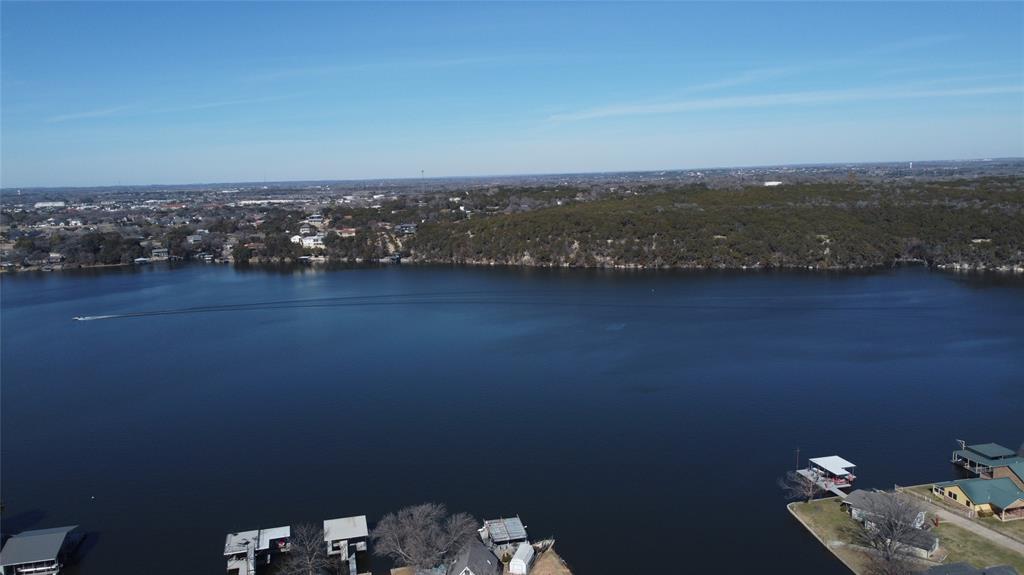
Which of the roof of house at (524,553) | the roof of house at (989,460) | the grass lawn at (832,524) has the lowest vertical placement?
the grass lawn at (832,524)

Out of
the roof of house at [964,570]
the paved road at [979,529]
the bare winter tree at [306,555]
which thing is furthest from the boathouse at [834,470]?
the bare winter tree at [306,555]

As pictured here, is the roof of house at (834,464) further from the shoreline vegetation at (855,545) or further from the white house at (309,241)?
the white house at (309,241)

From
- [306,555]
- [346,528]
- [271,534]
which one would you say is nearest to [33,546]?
[271,534]

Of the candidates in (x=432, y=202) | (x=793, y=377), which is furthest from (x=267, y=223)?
(x=793, y=377)

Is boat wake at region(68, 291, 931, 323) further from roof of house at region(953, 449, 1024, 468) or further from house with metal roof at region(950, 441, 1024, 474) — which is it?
roof of house at region(953, 449, 1024, 468)

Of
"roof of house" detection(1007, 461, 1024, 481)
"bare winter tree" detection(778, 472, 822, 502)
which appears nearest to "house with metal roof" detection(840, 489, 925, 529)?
"bare winter tree" detection(778, 472, 822, 502)

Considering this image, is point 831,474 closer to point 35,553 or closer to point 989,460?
point 989,460

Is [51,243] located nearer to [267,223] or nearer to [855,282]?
[267,223]

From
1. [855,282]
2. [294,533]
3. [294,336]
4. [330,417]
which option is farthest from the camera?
[855,282]
